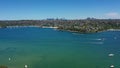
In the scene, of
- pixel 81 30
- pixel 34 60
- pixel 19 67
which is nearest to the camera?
pixel 19 67

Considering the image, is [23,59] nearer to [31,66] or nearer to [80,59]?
[31,66]

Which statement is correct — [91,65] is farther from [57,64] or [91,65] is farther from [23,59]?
[23,59]

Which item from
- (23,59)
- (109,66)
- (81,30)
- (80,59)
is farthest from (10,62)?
(81,30)

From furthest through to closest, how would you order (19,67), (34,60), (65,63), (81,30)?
1. (81,30)
2. (34,60)
3. (65,63)
4. (19,67)

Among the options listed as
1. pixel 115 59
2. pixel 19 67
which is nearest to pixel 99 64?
pixel 115 59

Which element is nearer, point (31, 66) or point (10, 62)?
point (31, 66)

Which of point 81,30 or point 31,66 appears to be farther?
point 81,30

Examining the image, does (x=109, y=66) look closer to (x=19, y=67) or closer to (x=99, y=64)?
(x=99, y=64)

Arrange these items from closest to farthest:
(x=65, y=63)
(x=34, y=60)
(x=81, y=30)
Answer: (x=65, y=63) < (x=34, y=60) < (x=81, y=30)

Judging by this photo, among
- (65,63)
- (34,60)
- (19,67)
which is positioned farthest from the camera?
(34,60)
